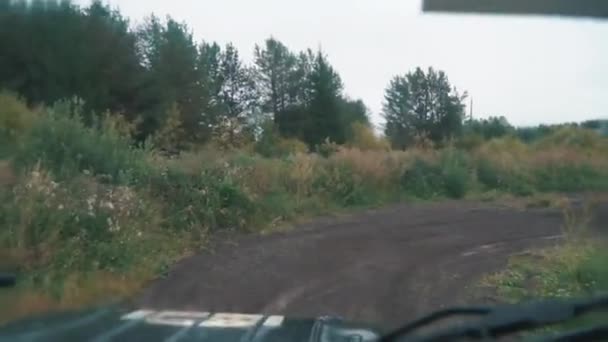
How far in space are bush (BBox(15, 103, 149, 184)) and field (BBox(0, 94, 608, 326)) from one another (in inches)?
0.9

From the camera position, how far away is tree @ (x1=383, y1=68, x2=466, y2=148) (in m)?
33.2

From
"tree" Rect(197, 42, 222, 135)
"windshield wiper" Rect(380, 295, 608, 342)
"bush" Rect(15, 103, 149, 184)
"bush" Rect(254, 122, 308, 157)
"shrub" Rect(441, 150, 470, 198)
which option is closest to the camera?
"windshield wiper" Rect(380, 295, 608, 342)

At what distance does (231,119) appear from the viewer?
3284 centimetres

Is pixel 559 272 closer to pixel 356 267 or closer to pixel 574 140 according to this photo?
pixel 356 267

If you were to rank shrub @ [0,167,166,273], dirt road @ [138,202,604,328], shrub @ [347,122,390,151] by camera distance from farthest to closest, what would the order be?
1. shrub @ [347,122,390,151]
2. shrub @ [0,167,166,273]
3. dirt road @ [138,202,604,328]

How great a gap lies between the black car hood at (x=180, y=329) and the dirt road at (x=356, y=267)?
4.86m

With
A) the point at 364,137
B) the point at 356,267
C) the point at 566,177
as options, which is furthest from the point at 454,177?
the point at 364,137

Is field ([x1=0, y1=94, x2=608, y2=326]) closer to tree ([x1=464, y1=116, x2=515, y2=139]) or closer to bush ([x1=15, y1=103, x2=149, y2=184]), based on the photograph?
bush ([x1=15, y1=103, x2=149, y2=184])

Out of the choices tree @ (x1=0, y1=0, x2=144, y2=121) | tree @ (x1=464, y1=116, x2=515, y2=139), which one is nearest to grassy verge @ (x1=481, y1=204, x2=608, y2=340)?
tree @ (x1=0, y1=0, x2=144, y2=121)

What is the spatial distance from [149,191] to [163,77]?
17166mm

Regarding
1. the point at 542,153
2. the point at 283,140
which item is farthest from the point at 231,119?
the point at 542,153

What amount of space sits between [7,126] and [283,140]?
602 inches

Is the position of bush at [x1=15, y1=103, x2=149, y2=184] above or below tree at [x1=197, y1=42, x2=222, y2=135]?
below

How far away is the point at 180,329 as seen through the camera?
141 inches
